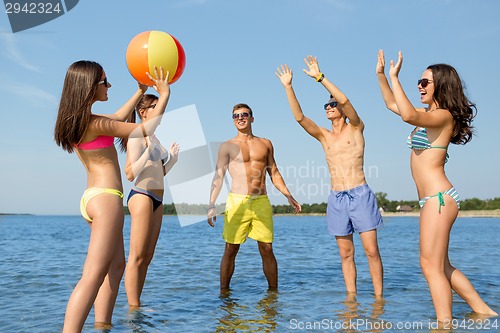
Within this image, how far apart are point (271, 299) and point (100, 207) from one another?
3.61 metres

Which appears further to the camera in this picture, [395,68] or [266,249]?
[266,249]

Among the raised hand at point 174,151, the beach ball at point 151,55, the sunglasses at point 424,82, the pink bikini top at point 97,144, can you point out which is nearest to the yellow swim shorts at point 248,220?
the raised hand at point 174,151

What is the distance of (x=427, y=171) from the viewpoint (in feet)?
15.4

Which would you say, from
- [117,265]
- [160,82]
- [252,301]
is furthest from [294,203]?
[160,82]

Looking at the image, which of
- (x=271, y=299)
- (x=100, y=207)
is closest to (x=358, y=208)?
(x=271, y=299)

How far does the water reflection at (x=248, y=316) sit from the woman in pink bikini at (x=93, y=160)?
1757 millimetres

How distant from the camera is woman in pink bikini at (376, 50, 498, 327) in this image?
4.53m

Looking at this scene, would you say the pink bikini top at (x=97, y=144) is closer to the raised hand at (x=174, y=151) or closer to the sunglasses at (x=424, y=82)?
the raised hand at (x=174, y=151)

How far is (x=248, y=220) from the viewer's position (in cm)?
721

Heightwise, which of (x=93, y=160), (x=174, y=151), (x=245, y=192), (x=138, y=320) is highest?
(x=174, y=151)

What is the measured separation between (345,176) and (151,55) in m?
3.10

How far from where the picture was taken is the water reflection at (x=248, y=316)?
17.0 feet

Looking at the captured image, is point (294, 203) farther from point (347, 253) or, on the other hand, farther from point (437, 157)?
point (437, 157)

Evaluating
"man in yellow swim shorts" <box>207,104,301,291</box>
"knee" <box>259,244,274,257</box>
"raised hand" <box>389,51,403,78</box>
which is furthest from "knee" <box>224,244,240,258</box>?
"raised hand" <box>389,51,403,78</box>
